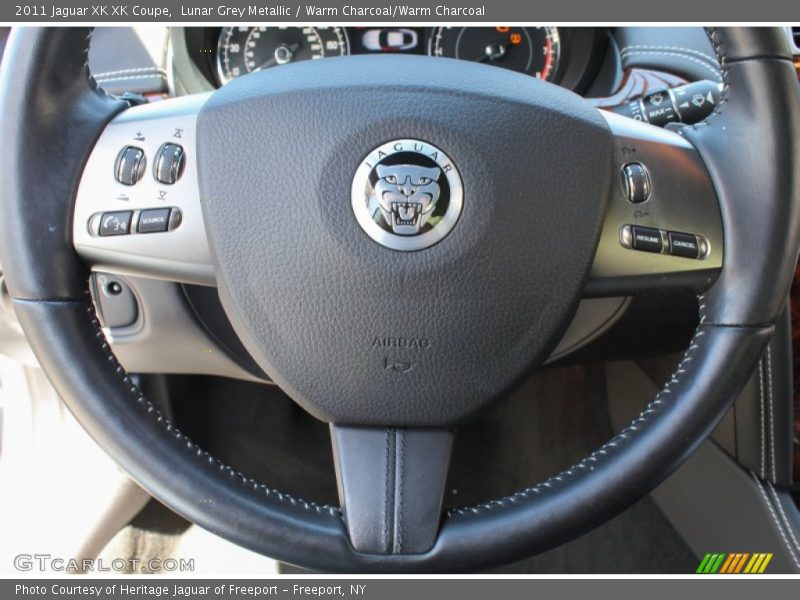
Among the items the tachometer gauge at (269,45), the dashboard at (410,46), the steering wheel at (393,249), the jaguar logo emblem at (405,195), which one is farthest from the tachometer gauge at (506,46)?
the jaguar logo emblem at (405,195)

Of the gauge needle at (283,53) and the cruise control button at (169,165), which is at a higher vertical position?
the gauge needle at (283,53)

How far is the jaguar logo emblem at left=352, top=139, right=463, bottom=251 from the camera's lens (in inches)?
27.0

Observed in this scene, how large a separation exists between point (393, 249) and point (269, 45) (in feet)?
2.05

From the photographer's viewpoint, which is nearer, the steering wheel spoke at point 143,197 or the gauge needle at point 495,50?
the steering wheel spoke at point 143,197

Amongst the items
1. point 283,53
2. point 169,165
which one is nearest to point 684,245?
point 169,165

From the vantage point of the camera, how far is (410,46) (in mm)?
1233

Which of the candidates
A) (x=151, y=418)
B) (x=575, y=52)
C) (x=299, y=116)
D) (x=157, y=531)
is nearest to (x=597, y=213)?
(x=299, y=116)

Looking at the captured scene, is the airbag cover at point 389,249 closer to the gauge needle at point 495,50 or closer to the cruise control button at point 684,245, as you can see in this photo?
the cruise control button at point 684,245

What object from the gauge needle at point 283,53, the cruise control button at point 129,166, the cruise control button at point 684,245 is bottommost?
the cruise control button at point 684,245

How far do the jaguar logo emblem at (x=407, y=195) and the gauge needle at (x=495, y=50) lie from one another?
0.58 metres

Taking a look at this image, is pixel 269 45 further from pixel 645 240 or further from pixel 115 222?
pixel 645 240

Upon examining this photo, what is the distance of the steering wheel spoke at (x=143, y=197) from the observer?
0.74m

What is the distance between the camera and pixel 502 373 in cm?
75

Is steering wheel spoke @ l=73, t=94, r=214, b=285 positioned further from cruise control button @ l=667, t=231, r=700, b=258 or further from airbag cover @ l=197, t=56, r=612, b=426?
cruise control button @ l=667, t=231, r=700, b=258
